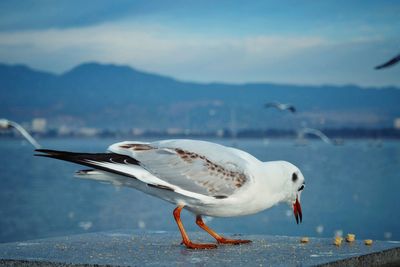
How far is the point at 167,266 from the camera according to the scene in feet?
15.3

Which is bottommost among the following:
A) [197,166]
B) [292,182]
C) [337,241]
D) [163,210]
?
[163,210]

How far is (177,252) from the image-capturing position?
5.26 m

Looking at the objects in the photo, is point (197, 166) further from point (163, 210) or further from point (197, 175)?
point (163, 210)

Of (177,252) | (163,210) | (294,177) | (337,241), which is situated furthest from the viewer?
(163,210)

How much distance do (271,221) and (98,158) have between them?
33.7 meters

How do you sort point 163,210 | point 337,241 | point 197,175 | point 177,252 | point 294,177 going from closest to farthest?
1. point 177,252
2. point 197,175
3. point 294,177
4. point 337,241
5. point 163,210

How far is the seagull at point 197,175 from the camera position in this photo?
534 cm

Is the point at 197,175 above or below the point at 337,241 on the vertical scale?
above

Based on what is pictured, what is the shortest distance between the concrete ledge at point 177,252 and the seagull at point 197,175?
286 millimetres

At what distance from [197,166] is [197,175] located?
2.3 inches

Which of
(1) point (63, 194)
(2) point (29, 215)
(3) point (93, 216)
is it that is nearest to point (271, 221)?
(3) point (93, 216)

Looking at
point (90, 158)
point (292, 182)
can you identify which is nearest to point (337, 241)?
point (292, 182)

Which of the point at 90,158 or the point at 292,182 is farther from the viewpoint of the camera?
the point at 292,182

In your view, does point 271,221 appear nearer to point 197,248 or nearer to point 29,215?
point 29,215
